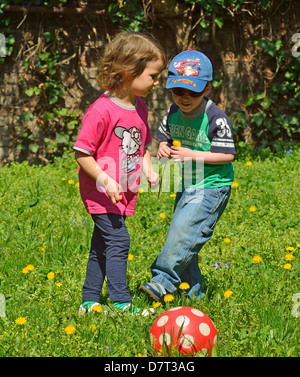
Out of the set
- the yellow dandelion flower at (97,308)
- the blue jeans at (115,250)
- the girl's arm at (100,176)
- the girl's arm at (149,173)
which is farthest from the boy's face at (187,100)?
the yellow dandelion flower at (97,308)

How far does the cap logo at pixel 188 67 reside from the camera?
2893 mm

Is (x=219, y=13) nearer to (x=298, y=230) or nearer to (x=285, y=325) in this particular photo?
(x=298, y=230)

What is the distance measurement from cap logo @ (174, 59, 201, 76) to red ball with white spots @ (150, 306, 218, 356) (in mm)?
1245

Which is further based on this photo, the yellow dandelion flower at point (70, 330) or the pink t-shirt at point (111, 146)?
the pink t-shirt at point (111, 146)

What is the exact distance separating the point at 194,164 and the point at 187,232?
0.38m

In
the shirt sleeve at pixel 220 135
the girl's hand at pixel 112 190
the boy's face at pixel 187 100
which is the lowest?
the girl's hand at pixel 112 190

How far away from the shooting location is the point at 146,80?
2918mm

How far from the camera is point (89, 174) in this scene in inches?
110

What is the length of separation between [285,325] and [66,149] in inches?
195

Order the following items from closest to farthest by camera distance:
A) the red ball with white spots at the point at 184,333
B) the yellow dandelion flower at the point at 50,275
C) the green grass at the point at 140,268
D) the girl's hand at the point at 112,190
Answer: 1. the red ball with white spots at the point at 184,333
2. the green grass at the point at 140,268
3. the girl's hand at the point at 112,190
4. the yellow dandelion flower at the point at 50,275

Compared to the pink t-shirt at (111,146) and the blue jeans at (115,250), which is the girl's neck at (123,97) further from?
the blue jeans at (115,250)

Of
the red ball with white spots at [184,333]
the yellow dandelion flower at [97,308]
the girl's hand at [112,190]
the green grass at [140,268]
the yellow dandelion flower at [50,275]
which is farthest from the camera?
the yellow dandelion flower at [50,275]

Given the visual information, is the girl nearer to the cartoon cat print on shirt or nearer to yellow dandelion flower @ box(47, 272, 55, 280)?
the cartoon cat print on shirt
